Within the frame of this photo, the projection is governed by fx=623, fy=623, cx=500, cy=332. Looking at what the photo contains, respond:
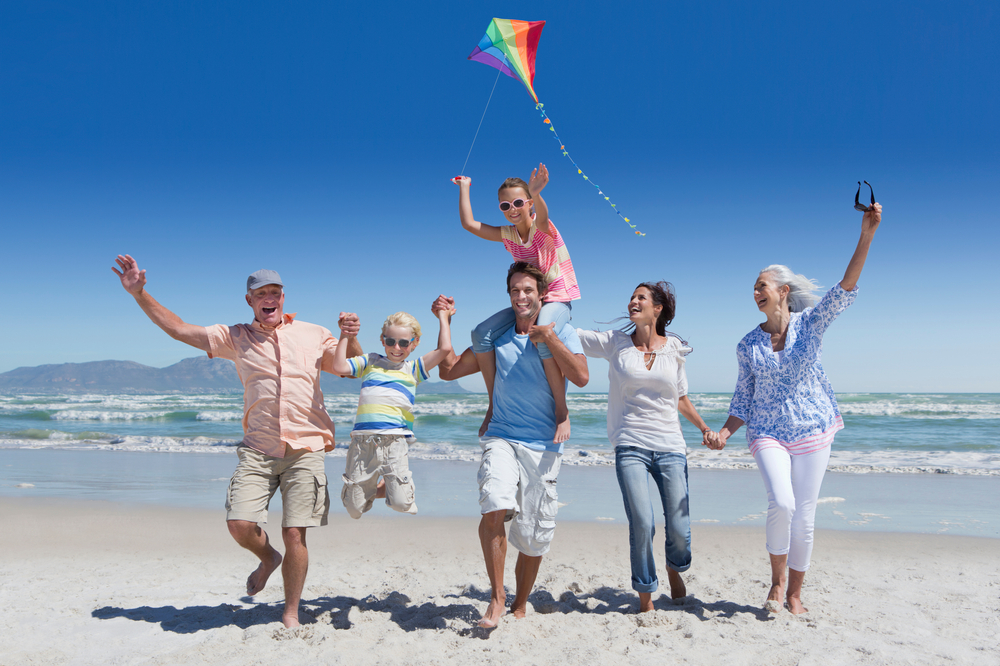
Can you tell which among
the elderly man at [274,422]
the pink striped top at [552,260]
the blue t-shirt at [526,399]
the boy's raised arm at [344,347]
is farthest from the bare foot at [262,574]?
the pink striped top at [552,260]

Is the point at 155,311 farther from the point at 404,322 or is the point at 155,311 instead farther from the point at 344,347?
the point at 404,322

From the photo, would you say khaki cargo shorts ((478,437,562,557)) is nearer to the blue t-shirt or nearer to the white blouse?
the blue t-shirt

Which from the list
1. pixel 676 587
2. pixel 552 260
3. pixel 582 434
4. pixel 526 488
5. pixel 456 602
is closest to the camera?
pixel 526 488

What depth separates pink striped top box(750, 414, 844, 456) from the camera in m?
4.09

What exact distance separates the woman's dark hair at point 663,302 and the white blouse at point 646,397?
150 millimetres

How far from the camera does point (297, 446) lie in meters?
4.05

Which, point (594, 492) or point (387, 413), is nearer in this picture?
point (387, 413)

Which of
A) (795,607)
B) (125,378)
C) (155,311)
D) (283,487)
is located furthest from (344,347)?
(125,378)

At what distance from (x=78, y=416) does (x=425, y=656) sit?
27122 mm

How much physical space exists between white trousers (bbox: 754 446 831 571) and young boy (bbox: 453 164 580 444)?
4.51 feet

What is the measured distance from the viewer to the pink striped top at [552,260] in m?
4.25

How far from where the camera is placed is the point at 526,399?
405 cm

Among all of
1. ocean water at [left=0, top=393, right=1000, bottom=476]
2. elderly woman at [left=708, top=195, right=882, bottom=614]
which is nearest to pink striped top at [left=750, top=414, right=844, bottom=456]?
elderly woman at [left=708, top=195, right=882, bottom=614]

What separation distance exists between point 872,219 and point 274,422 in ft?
13.3
